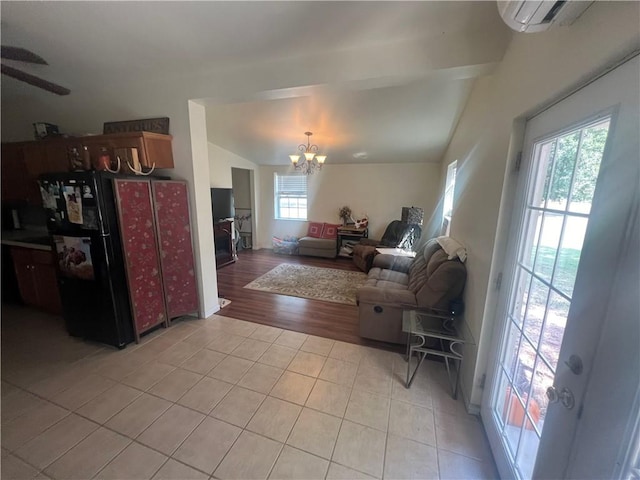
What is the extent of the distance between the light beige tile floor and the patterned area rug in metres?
1.15

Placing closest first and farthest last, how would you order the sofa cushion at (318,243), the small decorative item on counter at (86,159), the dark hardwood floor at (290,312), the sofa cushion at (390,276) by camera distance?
the small decorative item on counter at (86,159) → the dark hardwood floor at (290,312) → the sofa cushion at (390,276) → the sofa cushion at (318,243)

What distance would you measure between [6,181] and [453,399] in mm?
5488

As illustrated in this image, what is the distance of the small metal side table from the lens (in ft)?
5.82

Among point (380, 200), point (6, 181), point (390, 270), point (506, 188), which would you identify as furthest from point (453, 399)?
point (6, 181)

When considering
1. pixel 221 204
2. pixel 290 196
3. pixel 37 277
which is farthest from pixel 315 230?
pixel 37 277

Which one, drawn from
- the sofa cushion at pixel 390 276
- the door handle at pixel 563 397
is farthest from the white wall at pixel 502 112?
the sofa cushion at pixel 390 276

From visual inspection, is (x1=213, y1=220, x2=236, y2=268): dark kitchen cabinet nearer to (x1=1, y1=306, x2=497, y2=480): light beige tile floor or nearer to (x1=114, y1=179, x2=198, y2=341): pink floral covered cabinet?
(x1=114, y1=179, x2=198, y2=341): pink floral covered cabinet

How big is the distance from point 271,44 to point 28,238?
373 cm

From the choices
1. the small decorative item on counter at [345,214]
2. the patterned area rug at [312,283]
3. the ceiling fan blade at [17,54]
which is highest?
the ceiling fan blade at [17,54]

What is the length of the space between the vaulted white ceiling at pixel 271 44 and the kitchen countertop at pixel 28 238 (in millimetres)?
1706

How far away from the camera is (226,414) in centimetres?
165

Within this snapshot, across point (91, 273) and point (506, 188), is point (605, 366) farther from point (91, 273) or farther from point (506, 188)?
point (91, 273)

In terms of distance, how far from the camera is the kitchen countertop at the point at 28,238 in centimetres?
272

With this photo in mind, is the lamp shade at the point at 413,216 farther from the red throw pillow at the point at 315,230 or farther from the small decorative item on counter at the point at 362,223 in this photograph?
the red throw pillow at the point at 315,230
